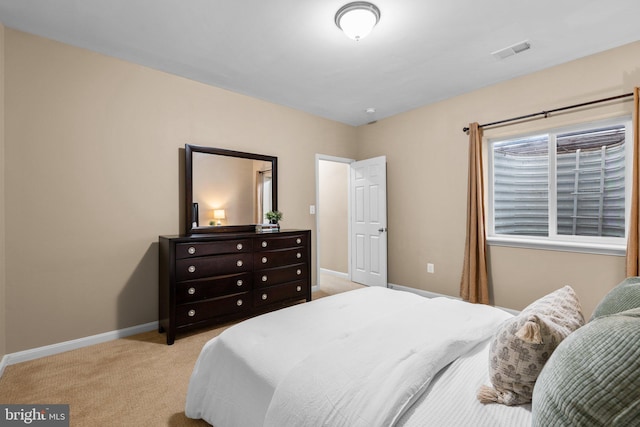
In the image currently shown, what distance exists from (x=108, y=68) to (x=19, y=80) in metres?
0.64

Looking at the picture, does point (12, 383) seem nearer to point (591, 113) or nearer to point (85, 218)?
point (85, 218)

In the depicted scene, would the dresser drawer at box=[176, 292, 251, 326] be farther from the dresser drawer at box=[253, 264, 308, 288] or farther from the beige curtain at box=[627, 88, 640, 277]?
the beige curtain at box=[627, 88, 640, 277]

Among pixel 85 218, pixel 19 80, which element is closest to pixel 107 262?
pixel 85 218

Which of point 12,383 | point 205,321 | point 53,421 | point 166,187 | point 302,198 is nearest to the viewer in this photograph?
point 53,421

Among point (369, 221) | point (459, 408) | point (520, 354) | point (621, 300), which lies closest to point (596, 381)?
point (520, 354)

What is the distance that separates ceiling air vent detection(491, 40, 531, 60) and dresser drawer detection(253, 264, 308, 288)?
2.92 m

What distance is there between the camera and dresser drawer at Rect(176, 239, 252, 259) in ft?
9.08

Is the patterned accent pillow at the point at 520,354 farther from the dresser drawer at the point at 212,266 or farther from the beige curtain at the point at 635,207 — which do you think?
the dresser drawer at the point at 212,266

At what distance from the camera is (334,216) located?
5629 mm

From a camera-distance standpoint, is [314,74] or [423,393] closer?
[423,393]

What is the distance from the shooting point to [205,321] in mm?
2893

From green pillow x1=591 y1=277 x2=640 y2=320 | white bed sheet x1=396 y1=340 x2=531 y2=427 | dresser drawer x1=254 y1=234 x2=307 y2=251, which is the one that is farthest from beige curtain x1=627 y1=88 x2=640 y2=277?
dresser drawer x1=254 y1=234 x2=307 y2=251

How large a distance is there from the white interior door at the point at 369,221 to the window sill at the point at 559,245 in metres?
1.46

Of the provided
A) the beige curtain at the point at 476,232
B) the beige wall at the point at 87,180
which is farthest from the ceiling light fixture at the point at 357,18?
the beige curtain at the point at 476,232
